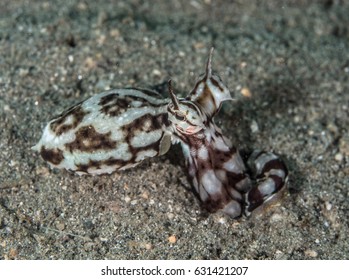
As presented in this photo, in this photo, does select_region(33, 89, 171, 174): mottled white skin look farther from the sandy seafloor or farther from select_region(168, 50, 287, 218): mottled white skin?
the sandy seafloor

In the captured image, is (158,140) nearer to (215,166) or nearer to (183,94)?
(215,166)

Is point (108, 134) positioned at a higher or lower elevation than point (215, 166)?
higher

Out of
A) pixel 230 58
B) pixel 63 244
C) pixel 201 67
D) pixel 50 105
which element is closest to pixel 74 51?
pixel 50 105

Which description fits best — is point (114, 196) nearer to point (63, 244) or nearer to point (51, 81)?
point (63, 244)

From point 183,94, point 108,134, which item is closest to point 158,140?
point 108,134

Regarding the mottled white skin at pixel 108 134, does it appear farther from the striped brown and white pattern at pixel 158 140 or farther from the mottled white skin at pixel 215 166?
the mottled white skin at pixel 215 166

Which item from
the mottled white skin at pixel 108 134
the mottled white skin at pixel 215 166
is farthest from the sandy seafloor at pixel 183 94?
the mottled white skin at pixel 108 134
